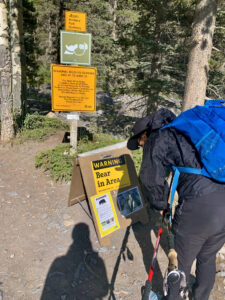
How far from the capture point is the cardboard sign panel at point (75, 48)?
484 centimetres

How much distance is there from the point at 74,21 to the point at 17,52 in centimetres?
490

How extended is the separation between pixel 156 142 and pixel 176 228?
87 centimetres

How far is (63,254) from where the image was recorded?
128 inches

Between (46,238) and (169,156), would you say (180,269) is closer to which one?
(169,156)

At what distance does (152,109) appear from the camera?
28.7ft

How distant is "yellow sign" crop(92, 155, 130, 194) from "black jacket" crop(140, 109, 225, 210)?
5.02 ft

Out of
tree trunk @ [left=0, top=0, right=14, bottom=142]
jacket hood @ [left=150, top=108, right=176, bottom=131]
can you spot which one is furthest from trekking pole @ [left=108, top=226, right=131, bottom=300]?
tree trunk @ [left=0, top=0, right=14, bottom=142]

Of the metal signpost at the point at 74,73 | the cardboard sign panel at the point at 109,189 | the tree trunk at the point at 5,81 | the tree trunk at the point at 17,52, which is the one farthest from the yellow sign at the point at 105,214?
the tree trunk at the point at 17,52

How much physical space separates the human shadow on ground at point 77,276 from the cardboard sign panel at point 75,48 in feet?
12.3

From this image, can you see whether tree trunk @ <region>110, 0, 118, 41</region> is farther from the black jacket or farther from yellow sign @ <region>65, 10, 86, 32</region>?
the black jacket

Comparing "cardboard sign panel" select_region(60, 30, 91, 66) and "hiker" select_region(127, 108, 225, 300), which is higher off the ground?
"cardboard sign panel" select_region(60, 30, 91, 66)

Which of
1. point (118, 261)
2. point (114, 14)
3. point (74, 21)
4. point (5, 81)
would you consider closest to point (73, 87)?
point (74, 21)

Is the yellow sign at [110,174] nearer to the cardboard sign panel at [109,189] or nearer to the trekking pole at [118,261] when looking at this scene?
the cardboard sign panel at [109,189]

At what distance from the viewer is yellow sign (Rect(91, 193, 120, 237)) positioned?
3.42 metres
